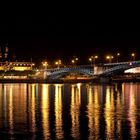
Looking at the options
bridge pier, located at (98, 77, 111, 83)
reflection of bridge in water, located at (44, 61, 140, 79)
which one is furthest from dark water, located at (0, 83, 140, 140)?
bridge pier, located at (98, 77, 111, 83)


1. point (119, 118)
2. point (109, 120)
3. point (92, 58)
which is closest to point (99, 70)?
point (92, 58)

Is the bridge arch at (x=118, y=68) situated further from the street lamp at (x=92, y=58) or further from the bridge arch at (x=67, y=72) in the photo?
the street lamp at (x=92, y=58)

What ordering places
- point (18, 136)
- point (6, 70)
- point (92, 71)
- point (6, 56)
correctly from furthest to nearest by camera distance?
1. point (6, 56)
2. point (6, 70)
3. point (92, 71)
4. point (18, 136)

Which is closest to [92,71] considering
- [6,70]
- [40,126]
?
[6,70]

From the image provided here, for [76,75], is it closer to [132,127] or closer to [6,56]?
[6,56]

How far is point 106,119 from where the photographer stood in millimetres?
27891

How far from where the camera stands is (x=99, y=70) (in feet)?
313

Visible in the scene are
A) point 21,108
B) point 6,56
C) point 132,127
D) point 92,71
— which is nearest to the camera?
point 132,127

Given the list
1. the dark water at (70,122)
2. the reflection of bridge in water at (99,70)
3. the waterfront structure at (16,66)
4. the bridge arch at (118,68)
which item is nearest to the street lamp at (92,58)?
the reflection of bridge in water at (99,70)

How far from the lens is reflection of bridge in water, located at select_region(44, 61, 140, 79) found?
87988mm

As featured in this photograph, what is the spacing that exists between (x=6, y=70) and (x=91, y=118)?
112175 millimetres

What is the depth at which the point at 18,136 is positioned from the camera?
883 inches

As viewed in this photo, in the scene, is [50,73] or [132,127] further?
[50,73]

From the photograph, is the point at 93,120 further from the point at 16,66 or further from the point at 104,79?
the point at 16,66
